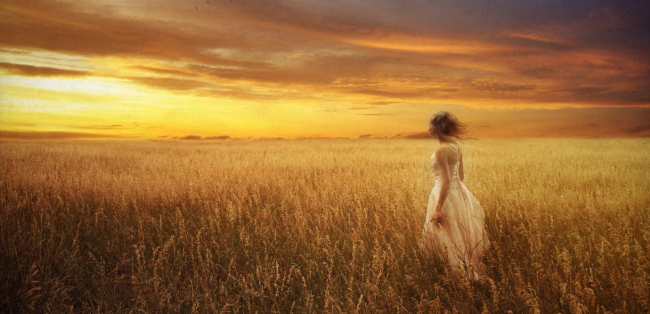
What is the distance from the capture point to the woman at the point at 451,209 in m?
3.84

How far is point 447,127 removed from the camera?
151 inches

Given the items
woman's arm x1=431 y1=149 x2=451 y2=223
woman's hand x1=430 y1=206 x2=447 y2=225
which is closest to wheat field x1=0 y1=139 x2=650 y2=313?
woman's hand x1=430 y1=206 x2=447 y2=225

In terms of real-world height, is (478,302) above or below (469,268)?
below

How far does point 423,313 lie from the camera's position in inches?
125

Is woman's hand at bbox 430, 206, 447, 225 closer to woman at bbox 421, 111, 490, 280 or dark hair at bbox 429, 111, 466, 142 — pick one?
woman at bbox 421, 111, 490, 280

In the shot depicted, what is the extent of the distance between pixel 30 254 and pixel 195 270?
80.2 inches

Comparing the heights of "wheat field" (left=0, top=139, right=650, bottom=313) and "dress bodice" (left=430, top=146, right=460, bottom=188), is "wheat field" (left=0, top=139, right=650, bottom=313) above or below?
below

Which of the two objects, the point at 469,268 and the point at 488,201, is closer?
A: the point at 469,268

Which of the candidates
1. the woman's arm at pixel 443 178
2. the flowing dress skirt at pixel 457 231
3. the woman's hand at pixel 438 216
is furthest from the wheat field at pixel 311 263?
the woman's arm at pixel 443 178

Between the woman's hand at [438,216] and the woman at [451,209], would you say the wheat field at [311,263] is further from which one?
the woman's hand at [438,216]

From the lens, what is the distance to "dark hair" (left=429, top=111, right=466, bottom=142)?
3.84 meters

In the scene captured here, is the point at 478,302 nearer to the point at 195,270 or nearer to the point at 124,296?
Answer: the point at 195,270

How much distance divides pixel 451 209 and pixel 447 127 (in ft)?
2.88

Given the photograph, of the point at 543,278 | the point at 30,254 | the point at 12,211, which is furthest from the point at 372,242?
the point at 12,211
